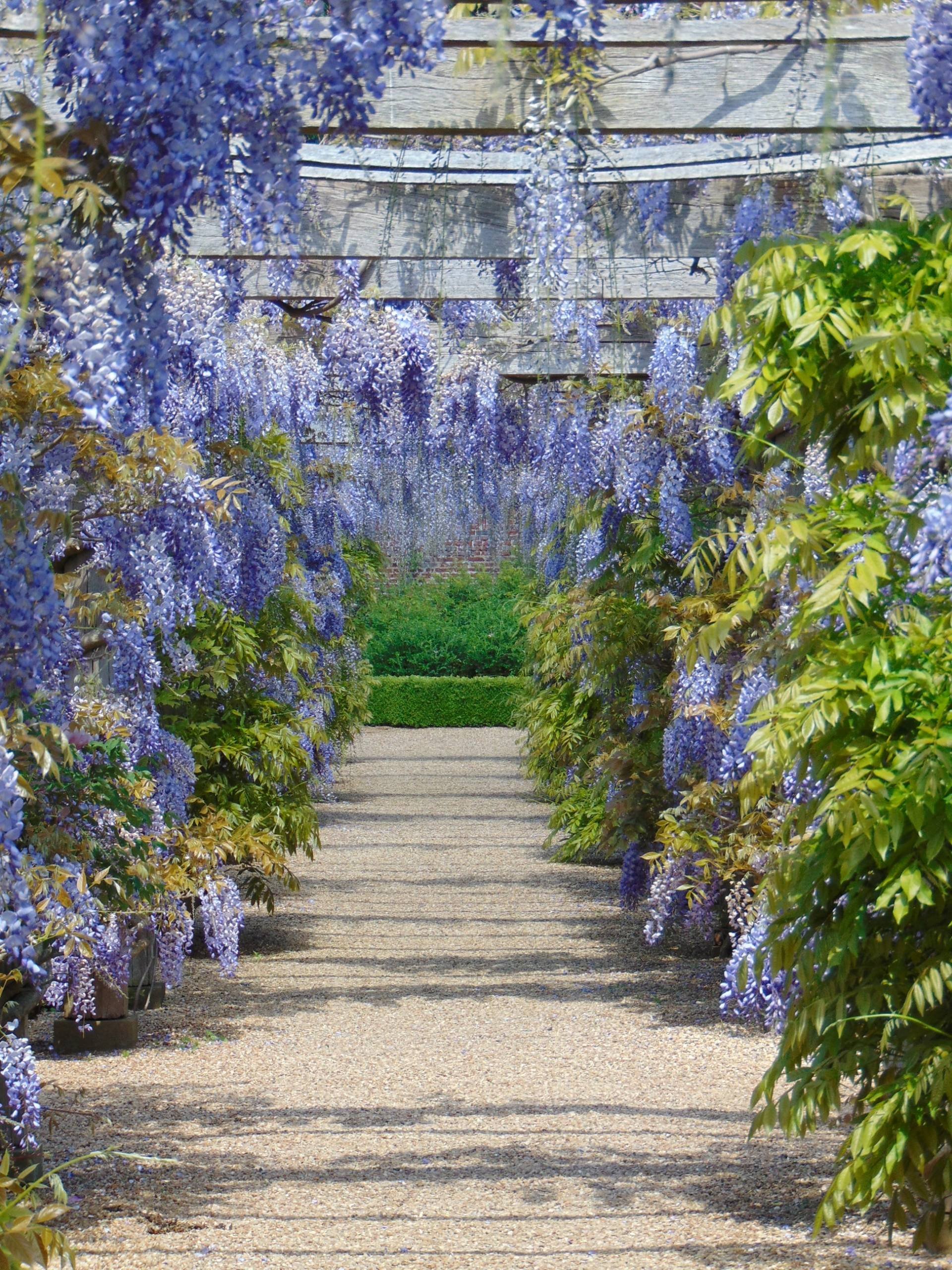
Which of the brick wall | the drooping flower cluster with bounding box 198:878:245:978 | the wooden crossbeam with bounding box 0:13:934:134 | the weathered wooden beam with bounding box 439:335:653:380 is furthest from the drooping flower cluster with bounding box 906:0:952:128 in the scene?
the brick wall

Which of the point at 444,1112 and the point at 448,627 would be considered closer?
the point at 444,1112

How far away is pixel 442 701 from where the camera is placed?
1669cm

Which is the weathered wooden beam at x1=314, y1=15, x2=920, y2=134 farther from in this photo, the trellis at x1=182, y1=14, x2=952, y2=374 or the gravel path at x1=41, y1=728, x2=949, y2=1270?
the gravel path at x1=41, y1=728, x2=949, y2=1270

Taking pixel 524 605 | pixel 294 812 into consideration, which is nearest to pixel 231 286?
pixel 294 812

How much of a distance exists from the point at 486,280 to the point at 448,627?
11.7m

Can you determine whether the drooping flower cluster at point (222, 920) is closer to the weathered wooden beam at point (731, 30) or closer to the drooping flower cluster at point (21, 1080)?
the drooping flower cluster at point (21, 1080)

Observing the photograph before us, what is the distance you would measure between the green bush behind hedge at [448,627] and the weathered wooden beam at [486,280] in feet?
37.0

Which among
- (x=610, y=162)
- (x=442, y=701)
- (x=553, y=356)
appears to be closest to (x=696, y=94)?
(x=610, y=162)

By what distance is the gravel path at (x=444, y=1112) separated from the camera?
3174 millimetres

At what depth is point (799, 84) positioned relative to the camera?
3.70 meters

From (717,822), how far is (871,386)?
292 cm

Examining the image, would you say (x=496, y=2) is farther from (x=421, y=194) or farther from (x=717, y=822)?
(x=717, y=822)

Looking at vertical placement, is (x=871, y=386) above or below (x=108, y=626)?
above

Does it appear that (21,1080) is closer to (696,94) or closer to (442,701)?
(696,94)
